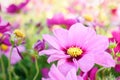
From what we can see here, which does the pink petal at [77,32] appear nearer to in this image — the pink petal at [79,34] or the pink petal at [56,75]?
the pink petal at [79,34]

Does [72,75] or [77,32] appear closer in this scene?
[72,75]

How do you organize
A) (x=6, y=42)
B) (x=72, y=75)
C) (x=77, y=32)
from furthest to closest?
(x=6, y=42)
(x=77, y=32)
(x=72, y=75)

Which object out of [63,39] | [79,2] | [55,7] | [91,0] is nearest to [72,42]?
[63,39]

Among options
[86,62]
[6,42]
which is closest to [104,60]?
[86,62]

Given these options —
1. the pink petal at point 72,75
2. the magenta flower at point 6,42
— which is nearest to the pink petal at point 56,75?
the pink petal at point 72,75

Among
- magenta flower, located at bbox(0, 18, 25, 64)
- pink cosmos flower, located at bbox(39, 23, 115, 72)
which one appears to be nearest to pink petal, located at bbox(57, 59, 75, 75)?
pink cosmos flower, located at bbox(39, 23, 115, 72)

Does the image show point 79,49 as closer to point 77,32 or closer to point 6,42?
point 77,32

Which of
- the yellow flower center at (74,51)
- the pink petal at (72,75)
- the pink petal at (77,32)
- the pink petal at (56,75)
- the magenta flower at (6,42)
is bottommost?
the magenta flower at (6,42)
